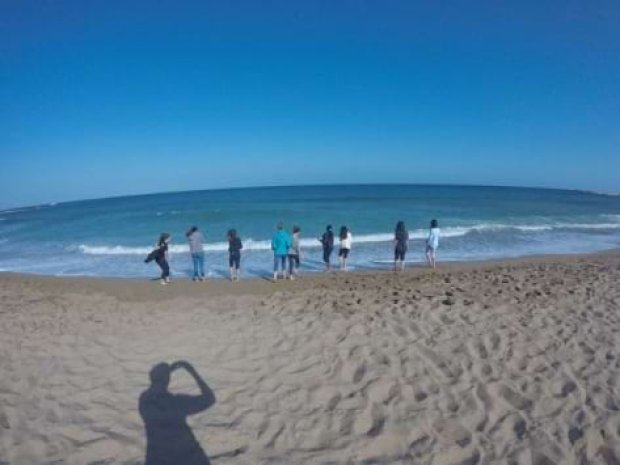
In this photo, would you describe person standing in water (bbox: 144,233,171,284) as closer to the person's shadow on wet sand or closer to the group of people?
the group of people

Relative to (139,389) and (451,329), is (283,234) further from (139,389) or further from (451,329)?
(139,389)

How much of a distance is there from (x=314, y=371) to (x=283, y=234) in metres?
7.33

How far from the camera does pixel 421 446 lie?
4.10 metres

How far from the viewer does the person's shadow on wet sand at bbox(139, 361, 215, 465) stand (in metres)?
4.06

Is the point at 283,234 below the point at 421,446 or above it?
above

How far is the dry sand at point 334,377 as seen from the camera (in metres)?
4.12

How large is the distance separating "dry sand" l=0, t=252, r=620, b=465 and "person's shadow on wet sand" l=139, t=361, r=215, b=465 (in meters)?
0.03

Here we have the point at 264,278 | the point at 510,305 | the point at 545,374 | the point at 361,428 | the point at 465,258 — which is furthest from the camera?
the point at 465,258

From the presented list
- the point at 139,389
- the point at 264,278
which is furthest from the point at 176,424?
the point at 264,278

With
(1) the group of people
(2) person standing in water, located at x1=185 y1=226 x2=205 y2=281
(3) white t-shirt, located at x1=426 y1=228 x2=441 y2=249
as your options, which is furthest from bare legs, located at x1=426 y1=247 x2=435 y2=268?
(2) person standing in water, located at x1=185 y1=226 x2=205 y2=281

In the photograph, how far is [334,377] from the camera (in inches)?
215

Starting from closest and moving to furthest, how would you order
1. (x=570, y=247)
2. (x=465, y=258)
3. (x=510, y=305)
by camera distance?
(x=510, y=305)
(x=465, y=258)
(x=570, y=247)

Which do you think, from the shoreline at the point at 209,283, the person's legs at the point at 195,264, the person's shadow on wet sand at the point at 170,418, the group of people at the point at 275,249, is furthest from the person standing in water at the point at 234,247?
the person's shadow on wet sand at the point at 170,418

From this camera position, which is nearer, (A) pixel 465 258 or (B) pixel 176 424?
(B) pixel 176 424
